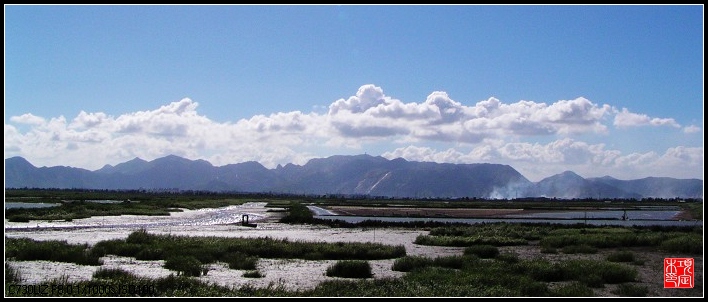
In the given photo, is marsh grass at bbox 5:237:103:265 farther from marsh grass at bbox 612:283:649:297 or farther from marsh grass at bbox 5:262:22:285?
marsh grass at bbox 612:283:649:297

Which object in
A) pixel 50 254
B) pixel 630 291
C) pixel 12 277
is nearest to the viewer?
pixel 630 291

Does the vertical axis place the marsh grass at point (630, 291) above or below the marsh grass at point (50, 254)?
above

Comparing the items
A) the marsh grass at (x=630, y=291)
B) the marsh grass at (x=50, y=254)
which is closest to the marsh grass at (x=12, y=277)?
the marsh grass at (x=50, y=254)

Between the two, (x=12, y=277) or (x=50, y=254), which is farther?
(x=50, y=254)

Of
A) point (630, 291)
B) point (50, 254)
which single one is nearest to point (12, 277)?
point (50, 254)

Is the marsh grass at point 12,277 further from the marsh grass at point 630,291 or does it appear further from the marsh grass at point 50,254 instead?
the marsh grass at point 630,291

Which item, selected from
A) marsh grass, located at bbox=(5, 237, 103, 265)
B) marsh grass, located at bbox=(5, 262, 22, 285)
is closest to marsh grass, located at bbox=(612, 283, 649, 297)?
marsh grass, located at bbox=(5, 262, 22, 285)

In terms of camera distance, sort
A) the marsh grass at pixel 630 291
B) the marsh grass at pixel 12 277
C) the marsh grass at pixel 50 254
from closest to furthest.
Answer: the marsh grass at pixel 630 291 → the marsh grass at pixel 12 277 → the marsh grass at pixel 50 254

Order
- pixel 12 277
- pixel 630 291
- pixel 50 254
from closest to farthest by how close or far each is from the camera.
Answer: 1. pixel 630 291
2. pixel 12 277
3. pixel 50 254

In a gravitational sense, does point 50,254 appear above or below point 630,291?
below

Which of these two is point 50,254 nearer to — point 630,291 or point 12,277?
point 12,277
